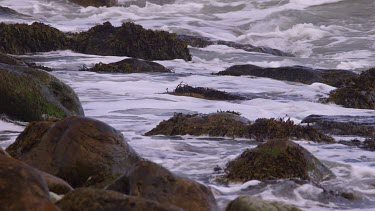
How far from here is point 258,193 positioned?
15.7 feet

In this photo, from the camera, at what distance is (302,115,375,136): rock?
24.1 ft

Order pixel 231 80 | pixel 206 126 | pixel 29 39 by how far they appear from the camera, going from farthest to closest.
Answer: pixel 29 39 < pixel 231 80 < pixel 206 126

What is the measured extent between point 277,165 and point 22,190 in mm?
2625

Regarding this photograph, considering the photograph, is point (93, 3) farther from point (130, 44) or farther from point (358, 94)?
point (358, 94)

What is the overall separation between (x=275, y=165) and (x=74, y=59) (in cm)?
855

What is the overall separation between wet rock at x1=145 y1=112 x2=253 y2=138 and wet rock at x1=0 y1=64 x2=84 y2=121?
2.91 ft

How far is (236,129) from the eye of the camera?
6.94 m

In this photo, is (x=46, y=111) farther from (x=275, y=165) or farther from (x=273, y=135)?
(x=275, y=165)

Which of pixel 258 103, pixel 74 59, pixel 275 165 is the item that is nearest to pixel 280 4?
pixel 74 59

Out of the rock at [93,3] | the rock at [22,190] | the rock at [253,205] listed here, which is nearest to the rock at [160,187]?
the rock at [253,205]

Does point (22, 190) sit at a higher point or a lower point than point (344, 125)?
higher

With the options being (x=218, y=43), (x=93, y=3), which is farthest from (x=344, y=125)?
(x=93, y=3)

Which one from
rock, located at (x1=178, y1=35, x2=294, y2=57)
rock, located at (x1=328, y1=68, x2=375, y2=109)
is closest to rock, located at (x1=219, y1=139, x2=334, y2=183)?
rock, located at (x1=328, y1=68, x2=375, y2=109)

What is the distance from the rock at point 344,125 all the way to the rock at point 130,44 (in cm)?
658
